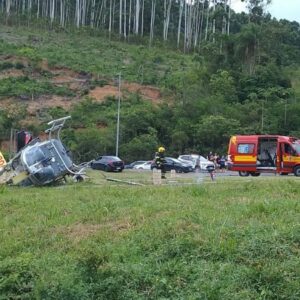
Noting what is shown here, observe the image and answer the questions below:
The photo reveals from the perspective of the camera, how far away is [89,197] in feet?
49.4

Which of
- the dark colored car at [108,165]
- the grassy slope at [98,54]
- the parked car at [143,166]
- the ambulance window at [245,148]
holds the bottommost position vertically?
the parked car at [143,166]

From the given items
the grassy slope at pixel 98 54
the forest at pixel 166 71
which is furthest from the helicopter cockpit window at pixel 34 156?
the grassy slope at pixel 98 54

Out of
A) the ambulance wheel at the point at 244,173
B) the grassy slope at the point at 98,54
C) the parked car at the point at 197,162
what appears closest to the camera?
the ambulance wheel at the point at 244,173

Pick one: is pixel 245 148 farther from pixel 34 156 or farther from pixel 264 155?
pixel 34 156

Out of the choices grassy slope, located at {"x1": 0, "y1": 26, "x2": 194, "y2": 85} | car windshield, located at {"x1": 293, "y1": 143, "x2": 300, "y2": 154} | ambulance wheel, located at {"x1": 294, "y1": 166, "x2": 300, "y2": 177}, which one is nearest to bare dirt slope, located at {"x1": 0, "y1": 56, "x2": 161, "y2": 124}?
grassy slope, located at {"x1": 0, "y1": 26, "x2": 194, "y2": 85}

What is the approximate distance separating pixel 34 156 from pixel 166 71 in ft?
175

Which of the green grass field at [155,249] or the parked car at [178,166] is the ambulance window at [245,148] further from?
the green grass field at [155,249]

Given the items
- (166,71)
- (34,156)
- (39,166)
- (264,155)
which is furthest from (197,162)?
(166,71)

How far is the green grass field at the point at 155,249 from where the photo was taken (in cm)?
807

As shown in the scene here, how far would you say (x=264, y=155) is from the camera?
31.0 meters

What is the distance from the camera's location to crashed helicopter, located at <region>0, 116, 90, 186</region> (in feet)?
67.6

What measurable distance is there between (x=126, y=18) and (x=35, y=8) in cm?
1736

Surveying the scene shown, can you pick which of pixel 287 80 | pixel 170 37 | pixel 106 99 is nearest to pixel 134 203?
pixel 106 99

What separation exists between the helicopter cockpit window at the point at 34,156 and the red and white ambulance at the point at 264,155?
42.9 feet
